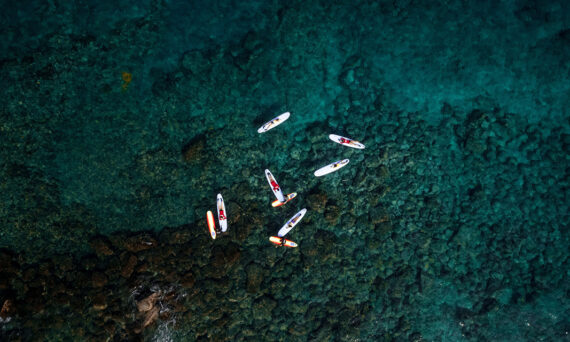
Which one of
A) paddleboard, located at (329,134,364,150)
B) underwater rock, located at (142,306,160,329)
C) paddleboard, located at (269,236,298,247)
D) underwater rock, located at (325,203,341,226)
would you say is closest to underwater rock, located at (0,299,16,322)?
underwater rock, located at (142,306,160,329)

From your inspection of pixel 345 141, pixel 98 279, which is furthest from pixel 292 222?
pixel 98 279

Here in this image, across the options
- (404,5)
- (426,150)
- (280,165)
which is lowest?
(426,150)

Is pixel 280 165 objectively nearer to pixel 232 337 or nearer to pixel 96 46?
pixel 232 337

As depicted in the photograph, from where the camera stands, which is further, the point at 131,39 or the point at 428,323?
the point at 428,323

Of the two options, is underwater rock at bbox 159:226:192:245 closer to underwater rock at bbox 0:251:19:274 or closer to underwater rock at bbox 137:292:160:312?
underwater rock at bbox 137:292:160:312

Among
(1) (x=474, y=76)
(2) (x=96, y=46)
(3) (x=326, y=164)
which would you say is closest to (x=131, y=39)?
(2) (x=96, y=46)

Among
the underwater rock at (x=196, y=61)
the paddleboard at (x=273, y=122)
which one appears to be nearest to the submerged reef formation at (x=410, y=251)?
the paddleboard at (x=273, y=122)
